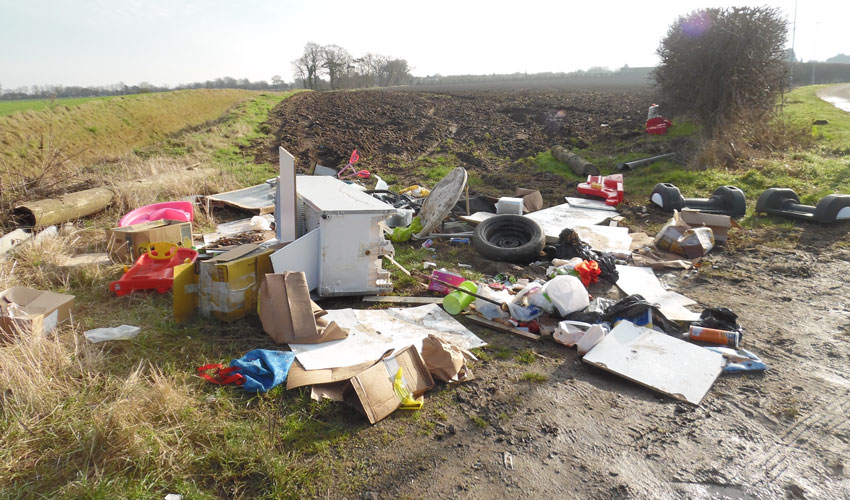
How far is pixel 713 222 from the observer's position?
20.9 feet

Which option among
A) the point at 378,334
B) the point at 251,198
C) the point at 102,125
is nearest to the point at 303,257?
the point at 378,334

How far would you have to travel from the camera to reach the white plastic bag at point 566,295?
13.6 ft

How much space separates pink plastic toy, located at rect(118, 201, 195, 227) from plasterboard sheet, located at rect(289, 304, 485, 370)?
3.45m

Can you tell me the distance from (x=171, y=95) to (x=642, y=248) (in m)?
33.4

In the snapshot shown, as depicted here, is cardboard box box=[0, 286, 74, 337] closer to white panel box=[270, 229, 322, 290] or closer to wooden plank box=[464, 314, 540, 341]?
white panel box=[270, 229, 322, 290]

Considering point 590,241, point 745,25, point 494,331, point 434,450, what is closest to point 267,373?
point 434,450

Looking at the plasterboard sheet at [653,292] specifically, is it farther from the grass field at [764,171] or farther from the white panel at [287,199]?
the white panel at [287,199]

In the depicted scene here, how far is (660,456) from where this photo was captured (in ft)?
8.68

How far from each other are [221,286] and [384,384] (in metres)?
1.85

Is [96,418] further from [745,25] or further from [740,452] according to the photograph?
[745,25]

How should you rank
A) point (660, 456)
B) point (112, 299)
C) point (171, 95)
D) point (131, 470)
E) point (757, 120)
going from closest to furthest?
point (131, 470) → point (660, 456) → point (112, 299) → point (757, 120) → point (171, 95)

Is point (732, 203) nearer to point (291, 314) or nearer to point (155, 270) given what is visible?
point (291, 314)

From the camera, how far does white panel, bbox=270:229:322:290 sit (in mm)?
4055

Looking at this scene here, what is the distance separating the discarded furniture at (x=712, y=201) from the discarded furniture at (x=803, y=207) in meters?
0.31
